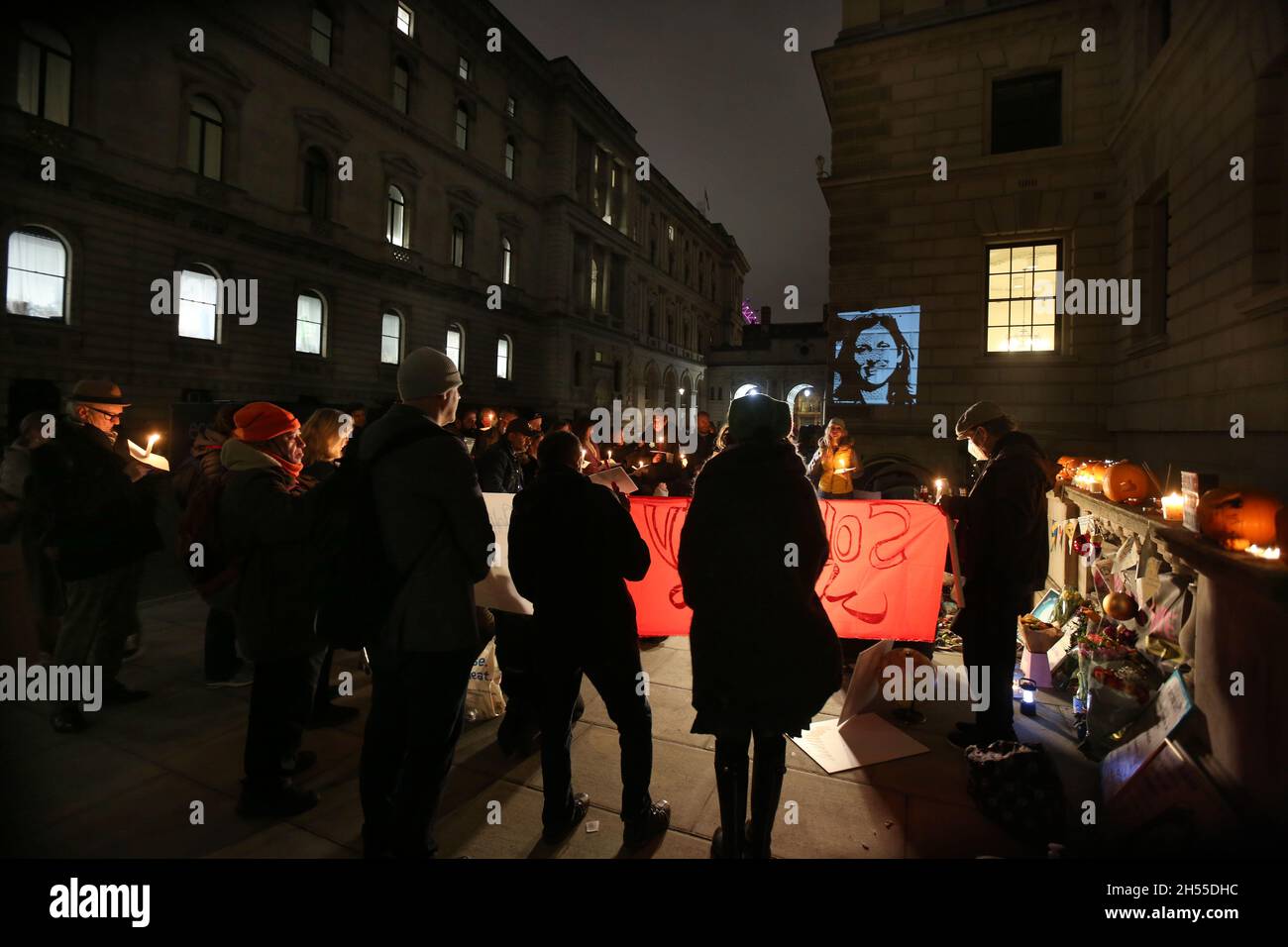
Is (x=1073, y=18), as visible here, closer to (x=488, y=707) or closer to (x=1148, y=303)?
(x=1148, y=303)

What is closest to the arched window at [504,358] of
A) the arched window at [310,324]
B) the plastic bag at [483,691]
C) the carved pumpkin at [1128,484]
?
the arched window at [310,324]

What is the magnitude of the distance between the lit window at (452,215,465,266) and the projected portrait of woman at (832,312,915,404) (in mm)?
24847

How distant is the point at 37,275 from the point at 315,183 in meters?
10.8

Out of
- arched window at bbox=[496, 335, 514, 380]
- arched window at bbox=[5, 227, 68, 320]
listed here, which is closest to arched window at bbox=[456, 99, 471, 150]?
arched window at bbox=[496, 335, 514, 380]

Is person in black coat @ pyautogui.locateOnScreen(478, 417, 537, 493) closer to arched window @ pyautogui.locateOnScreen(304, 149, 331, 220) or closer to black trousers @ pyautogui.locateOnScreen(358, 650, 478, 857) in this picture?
→ black trousers @ pyautogui.locateOnScreen(358, 650, 478, 857)

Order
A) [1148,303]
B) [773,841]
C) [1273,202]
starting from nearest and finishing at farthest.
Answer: [773,841] < [1273,202] < [1148,303]

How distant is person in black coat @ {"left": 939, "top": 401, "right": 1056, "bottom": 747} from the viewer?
12.9 feet

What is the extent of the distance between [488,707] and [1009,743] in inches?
137

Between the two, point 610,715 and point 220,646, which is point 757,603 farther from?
point 220,646

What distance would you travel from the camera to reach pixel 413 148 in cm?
2888

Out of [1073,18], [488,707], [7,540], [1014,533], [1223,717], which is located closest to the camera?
[1223,717]

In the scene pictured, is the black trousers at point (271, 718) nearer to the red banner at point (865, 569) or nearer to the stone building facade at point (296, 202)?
the red banner at point (865, 569)

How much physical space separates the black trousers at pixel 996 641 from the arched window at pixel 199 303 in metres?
24.0

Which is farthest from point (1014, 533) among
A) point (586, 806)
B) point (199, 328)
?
point (199, 328)
